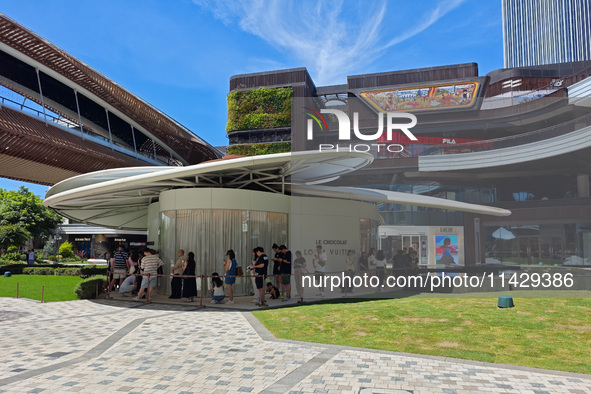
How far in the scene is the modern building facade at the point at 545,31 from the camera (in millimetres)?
147625

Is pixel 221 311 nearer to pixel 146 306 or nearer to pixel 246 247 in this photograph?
pixel 146 306

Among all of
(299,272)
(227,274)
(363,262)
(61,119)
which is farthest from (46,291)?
(61,119)

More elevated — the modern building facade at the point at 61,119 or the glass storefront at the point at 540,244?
the modern building facade at the point at 61,119

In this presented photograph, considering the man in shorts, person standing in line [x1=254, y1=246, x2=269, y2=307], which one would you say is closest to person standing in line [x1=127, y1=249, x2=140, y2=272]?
the man in shorts

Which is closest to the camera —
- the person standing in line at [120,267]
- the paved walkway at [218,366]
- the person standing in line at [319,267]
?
the paved walkway at [218,366]

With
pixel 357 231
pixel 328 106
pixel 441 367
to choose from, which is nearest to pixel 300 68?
pixel 328 106

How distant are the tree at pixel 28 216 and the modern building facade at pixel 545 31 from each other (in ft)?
507

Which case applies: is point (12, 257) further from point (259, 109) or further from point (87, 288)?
point (259, 109)

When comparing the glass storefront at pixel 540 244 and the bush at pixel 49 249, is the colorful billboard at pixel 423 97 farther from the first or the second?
the bush at pixel 49 249

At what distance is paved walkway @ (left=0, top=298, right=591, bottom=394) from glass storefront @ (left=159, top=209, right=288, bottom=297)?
5.49 m

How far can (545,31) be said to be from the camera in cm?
16000

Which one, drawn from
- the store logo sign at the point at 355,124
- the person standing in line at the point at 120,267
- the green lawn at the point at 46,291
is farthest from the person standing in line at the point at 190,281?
the store logo sign at the point at 355,124

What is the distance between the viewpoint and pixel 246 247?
1575cm

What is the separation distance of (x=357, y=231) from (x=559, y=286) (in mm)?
7697
